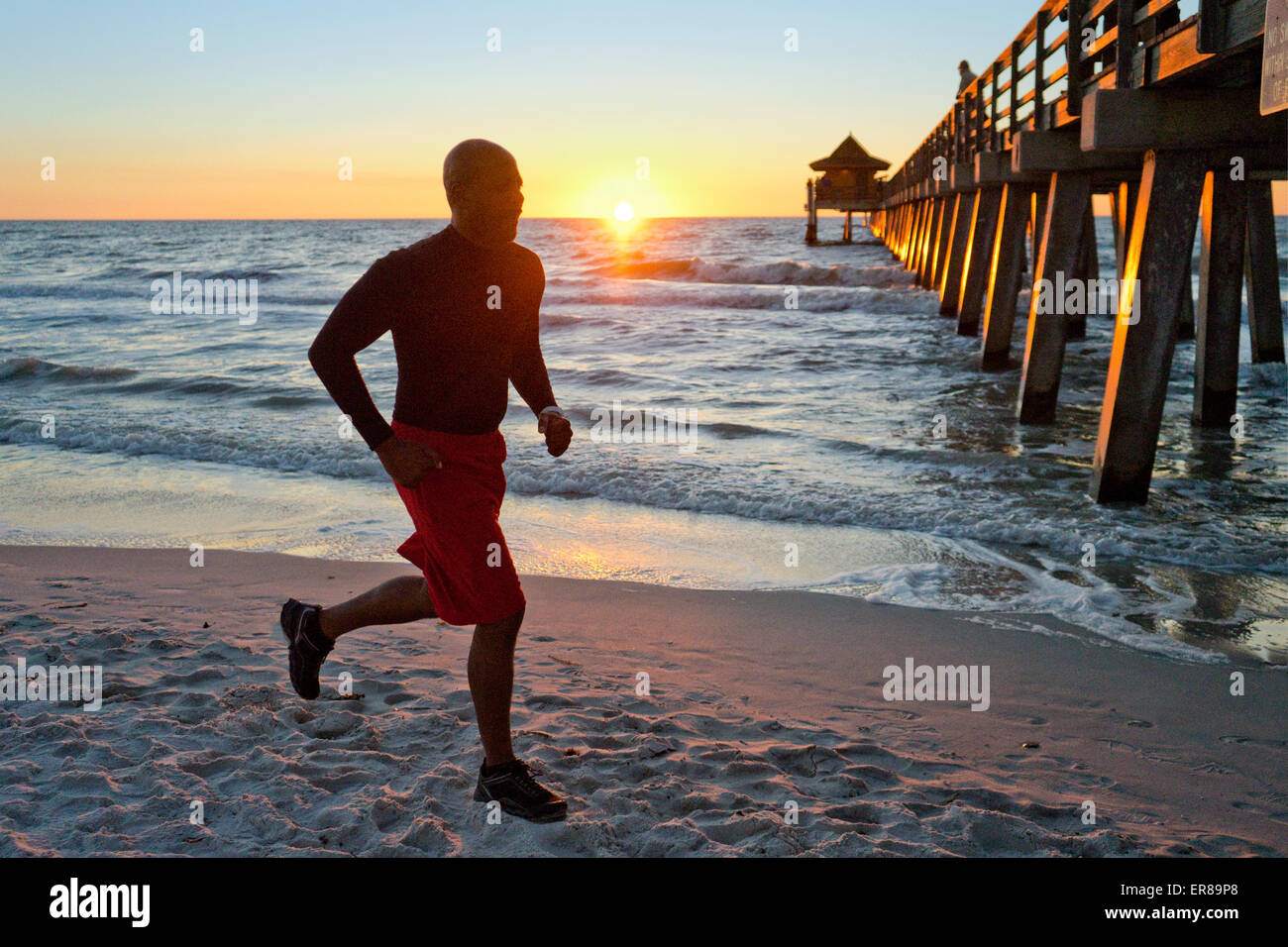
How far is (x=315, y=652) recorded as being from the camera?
3361mm

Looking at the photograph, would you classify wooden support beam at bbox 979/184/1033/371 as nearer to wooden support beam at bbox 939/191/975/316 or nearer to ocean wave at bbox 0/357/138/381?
wooden support beam at bbox 939/191/975/316

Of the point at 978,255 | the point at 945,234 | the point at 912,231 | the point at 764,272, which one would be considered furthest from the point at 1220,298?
the point at 764,272

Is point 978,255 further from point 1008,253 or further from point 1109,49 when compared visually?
point 1109,49

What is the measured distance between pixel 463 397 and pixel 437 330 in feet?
0.65

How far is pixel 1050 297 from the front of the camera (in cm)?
927

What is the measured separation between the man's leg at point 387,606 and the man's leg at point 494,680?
238 millimetres

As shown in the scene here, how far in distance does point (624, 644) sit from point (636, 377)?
429 inches

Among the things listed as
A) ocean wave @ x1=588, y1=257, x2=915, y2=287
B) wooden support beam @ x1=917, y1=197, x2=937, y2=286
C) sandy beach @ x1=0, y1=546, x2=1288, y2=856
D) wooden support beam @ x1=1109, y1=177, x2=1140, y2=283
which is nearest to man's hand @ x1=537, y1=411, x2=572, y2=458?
sandy beach @ x1=0, y1=546, x2=1288, y2=856

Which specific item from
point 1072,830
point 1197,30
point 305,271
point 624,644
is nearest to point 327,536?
point 624,644

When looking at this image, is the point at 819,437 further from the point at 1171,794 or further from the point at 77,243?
the point at 77,243

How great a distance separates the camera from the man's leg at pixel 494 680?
275 cm

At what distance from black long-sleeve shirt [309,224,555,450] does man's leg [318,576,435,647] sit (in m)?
0.54

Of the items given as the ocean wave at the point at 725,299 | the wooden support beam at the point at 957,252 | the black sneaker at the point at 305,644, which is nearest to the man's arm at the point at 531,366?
the black sneaker at the point at 305,644

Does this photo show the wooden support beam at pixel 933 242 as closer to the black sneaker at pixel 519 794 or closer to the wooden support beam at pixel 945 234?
the wooden support beam at pixel 945 234
